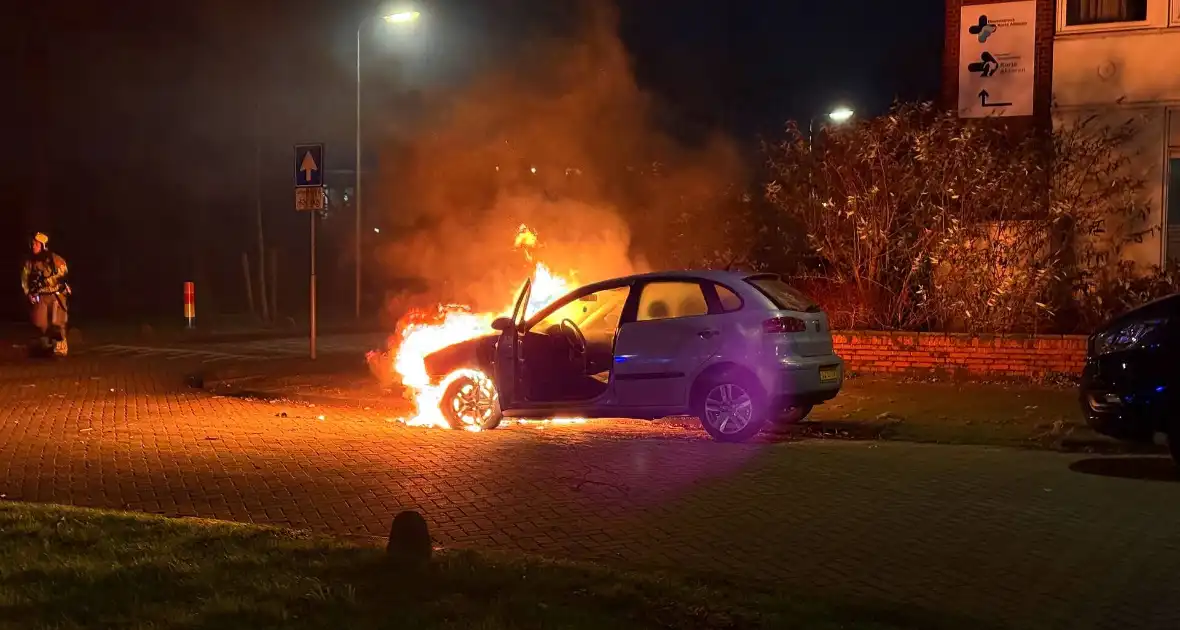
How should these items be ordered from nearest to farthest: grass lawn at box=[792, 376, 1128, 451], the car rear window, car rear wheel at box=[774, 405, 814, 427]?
the car rear window < grass lawn at box=[792, 376, 1128, 451] < car rear wheel at box=[774, 405, 814, 427]

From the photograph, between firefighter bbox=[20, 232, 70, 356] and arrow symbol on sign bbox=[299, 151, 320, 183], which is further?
firefighter bbox=[20, 232, 70, 356]

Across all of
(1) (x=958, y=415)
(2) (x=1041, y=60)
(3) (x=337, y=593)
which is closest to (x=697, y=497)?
(3) (x=337, y=593)

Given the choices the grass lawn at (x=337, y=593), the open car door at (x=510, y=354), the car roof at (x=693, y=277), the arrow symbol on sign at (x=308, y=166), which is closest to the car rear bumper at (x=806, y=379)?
the car roof at (x=693, y=277)

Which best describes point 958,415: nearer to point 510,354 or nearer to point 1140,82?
point 510,354

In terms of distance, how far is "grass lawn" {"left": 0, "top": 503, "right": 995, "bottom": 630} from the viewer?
170 inches

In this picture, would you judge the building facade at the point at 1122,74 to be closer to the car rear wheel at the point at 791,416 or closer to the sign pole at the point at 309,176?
the car rear wheel at the point at 791,416

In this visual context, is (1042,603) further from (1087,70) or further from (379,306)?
(379,306)

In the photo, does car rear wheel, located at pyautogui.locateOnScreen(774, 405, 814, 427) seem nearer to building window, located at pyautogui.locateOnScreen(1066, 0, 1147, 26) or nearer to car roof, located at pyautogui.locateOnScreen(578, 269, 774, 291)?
car roof, located at pyautogui.locateOnScreen(578, 269, 774, 291)

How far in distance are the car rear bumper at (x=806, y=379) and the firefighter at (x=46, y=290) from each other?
12.2 meters

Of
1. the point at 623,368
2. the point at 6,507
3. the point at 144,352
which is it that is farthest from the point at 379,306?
the point at 6,507

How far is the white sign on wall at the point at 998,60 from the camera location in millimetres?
15062

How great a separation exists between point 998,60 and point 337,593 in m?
13.5

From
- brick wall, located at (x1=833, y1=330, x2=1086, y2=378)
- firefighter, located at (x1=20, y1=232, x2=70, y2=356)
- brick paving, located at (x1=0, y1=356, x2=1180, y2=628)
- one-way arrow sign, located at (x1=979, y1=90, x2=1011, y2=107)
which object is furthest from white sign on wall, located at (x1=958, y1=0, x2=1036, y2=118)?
firefighter, located at (x1=20, y1=232, x2=70, y2=356)

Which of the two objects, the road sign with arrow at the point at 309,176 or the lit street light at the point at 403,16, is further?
the lit street light at the point at 403,16
